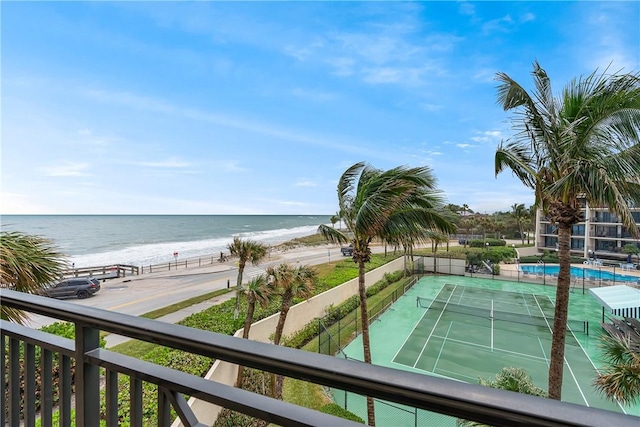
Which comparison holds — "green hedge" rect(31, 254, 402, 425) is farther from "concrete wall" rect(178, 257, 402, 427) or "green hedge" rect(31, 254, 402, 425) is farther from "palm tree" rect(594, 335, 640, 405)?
"palm tree" rect(594, 335, 640, 405)

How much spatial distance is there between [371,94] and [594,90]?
7.97 metres

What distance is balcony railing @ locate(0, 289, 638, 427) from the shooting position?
0.49 meters

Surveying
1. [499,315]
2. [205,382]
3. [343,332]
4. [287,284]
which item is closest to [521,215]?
[499,315]

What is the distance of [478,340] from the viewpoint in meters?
11.2

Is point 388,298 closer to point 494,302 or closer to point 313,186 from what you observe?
point 494,302

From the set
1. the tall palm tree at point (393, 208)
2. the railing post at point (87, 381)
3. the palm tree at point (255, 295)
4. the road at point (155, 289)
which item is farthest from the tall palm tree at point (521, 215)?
the railing post at point (87, 381)

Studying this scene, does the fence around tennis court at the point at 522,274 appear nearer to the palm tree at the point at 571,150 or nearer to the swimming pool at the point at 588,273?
the swimming pool at the point at 588,273

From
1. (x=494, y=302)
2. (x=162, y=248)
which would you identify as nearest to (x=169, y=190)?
(x=162, y=248)

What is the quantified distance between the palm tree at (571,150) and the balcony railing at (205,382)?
5.24 meters

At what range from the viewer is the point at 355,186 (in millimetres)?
7660

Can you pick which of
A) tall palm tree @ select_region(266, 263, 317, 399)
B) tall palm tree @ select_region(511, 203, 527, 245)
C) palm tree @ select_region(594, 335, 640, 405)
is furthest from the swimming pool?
tall palm tree @ select_region(266, 263, 317, 399)

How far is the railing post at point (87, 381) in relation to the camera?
3.29ft

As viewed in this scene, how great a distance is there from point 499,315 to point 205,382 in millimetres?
15755

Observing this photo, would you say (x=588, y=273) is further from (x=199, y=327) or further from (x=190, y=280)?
(x=190, y=280)
